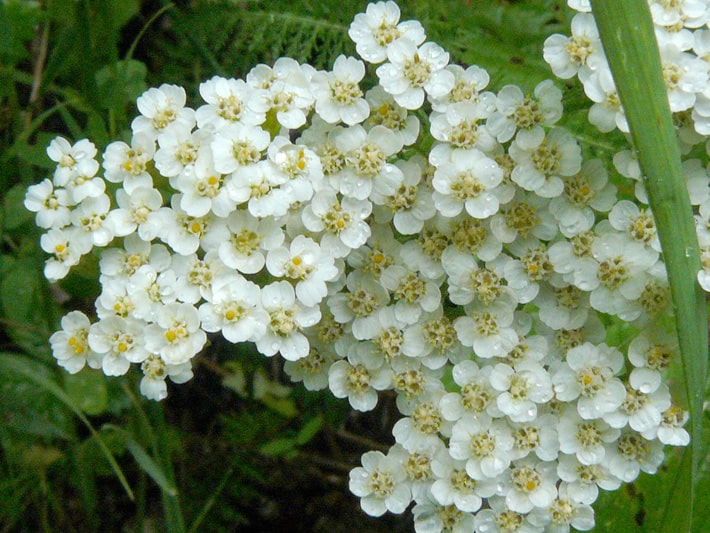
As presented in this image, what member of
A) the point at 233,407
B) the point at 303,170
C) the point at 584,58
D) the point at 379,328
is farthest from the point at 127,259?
the point at 233,407

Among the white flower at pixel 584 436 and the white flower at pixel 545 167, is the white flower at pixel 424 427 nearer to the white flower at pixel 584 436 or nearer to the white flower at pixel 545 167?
the white flower at pixel 584 436

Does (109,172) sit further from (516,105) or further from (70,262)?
(516,105)

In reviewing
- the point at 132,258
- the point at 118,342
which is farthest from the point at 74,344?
the point at 132,258

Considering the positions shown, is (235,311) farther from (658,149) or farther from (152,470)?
(658,149)

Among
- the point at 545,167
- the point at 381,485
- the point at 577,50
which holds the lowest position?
the point at 381,485

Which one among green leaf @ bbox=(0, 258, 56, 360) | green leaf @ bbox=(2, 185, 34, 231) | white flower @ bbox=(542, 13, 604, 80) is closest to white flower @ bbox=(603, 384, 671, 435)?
white flower @ bbox=(542, 13, 604, 80)

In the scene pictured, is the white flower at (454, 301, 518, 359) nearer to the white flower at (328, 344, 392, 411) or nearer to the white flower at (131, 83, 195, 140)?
the white flower at (328, 344, 392, 411)

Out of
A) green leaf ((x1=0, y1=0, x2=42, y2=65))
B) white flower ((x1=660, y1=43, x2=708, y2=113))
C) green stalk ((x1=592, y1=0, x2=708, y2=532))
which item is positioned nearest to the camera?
green stalk ((x1=592, y1=0, x2=708, y2=532))

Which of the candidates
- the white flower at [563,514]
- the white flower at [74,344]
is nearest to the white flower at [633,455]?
the white flower at [563,514]
